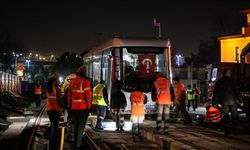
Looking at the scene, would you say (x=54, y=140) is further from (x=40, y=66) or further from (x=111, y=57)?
(x=40, y=66)

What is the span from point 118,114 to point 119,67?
13.1 ft

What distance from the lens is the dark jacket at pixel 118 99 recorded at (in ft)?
54.0

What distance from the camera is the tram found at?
2094cm

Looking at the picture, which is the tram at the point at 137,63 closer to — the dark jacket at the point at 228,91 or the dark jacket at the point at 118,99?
the dark jacket at the point at 118,99

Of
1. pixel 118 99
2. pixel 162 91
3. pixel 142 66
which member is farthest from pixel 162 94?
pixel 142 66

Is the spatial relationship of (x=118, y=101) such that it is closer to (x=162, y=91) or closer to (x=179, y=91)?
(x=162, y=91)

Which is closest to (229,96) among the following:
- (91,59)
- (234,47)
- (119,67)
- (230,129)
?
(230,129)

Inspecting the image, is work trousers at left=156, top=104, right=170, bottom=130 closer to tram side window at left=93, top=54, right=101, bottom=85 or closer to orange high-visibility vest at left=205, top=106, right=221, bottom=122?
orange high-visibility vest at left=205, top=106, right=221, bottom=122

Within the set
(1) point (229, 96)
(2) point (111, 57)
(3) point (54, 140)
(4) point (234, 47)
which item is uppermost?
(4) point (234, 47)

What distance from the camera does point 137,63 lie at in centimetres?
2119

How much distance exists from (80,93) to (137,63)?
9317 millimetres

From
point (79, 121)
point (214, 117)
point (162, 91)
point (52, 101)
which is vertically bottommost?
point (214, 117)

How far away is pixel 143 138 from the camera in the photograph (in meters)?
15.7

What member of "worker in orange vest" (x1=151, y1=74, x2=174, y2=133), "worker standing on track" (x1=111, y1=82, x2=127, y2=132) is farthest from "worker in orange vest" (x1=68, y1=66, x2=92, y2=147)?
"worker standing on track" (x1=111, y1=82, x2=127, y2=132)
